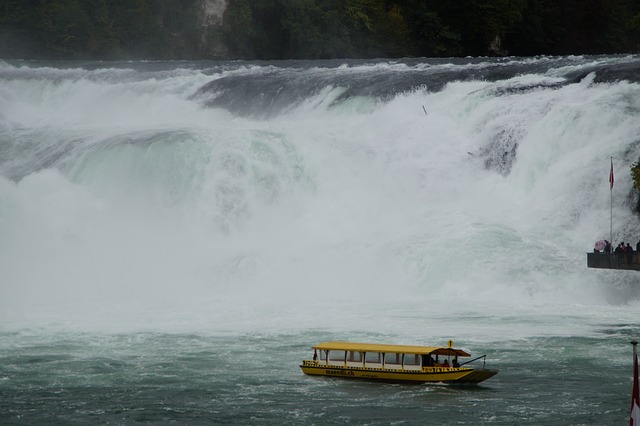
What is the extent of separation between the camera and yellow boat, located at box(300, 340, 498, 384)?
79.1 ft

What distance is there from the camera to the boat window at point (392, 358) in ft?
80.7

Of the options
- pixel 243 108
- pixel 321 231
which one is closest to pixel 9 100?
pixel 243 108

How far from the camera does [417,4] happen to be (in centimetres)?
7131

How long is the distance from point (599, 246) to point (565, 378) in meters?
9.09

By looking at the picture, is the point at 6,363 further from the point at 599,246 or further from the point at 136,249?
the point at 599,246

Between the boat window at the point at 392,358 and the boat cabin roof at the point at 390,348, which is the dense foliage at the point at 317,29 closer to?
the boat cabin roof at the point at 390,348

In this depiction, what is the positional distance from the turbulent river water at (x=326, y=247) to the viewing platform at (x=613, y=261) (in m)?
0.80

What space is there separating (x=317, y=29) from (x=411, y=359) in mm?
48966

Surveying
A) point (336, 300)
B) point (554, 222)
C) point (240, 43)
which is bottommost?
point (336, 300)

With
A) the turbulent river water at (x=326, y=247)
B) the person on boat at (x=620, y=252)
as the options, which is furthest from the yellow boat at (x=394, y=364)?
the person on boat at (x=620, y=252)

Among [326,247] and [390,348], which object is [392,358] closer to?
[390,348]

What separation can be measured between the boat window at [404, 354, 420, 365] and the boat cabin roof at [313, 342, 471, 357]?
0.41 feet

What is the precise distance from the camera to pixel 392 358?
24.7 meters

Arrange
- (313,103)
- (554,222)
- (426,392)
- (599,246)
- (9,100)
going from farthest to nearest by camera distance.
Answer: (9,100) → (313,103) → (554,222) → (599,246) → (426,392)
